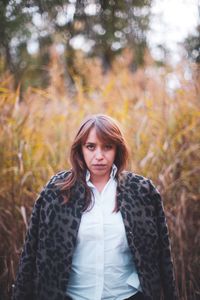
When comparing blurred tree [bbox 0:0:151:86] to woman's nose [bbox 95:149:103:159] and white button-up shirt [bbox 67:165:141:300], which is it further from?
white button-up shirt [bbox 67:165:141:300]

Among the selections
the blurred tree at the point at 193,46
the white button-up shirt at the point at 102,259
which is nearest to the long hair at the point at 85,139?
the white button-up shirt at the point at 102,259

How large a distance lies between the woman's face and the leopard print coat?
118 mm

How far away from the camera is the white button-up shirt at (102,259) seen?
5.68ft

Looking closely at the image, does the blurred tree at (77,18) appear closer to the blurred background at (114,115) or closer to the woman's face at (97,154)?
the blurred background at (114,115)

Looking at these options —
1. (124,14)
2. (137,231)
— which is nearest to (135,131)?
(124,14)

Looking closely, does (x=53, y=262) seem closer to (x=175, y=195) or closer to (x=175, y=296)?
(x=175, y=296)

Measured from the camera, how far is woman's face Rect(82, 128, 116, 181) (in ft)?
5.98

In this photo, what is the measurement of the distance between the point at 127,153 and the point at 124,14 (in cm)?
87

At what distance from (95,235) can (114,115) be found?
79.6 inches

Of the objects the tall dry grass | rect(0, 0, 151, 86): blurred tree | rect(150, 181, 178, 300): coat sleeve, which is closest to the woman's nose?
rect(150, 181, 178, 300): coat sleeve

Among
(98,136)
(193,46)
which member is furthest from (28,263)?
(193,46)

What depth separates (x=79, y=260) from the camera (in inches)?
70.3

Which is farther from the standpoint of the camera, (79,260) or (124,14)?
(124,14)

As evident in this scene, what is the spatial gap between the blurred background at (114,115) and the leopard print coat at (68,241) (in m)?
0.64
